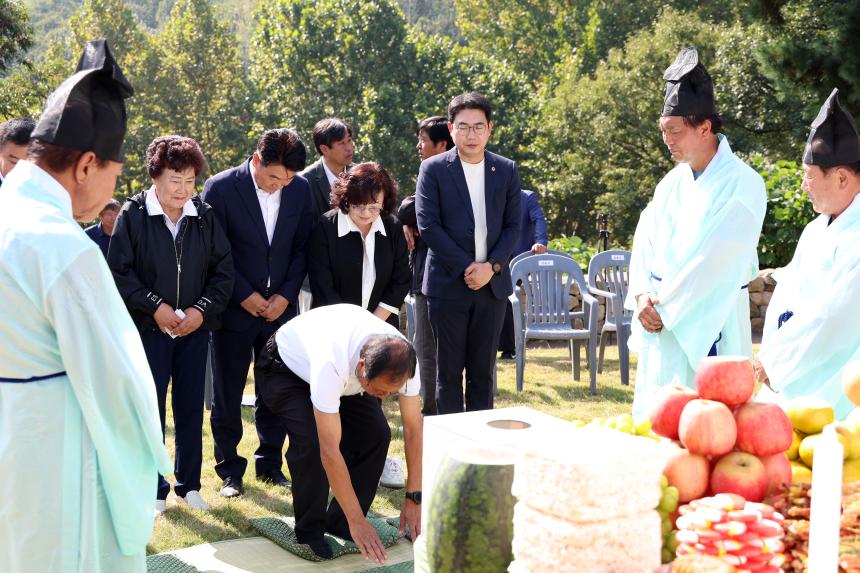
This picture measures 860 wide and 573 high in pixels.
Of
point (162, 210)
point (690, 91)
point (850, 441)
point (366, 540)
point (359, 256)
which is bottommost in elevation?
point (366, 540)

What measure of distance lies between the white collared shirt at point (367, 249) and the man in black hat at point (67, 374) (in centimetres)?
275

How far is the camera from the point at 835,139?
3648 mm

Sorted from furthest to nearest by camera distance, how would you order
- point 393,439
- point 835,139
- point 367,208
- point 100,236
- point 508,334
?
point 508,334 → point 100,236 → point 393,439 → point 367,208 → point 835,139

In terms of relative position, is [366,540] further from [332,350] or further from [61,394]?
[61,394]

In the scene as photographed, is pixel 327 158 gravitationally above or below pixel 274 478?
above

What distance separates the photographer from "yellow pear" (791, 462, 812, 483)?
231 centimetres

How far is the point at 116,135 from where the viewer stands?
8.82 feet

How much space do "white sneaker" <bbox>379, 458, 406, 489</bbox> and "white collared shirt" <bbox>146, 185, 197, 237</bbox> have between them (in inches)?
73.5

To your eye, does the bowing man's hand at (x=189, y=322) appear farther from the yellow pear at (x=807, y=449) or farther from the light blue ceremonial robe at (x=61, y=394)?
the yellow pear at (x=807, y=449)

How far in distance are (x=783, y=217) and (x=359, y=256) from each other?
8645mm

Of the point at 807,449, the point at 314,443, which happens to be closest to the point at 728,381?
the point at 807,449

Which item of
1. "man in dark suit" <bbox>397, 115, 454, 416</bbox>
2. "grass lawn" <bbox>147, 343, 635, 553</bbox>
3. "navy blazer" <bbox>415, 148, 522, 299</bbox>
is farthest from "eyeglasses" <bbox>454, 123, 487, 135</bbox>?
"grass lawn" <bbox>147, 343, 635, 553</bbox>

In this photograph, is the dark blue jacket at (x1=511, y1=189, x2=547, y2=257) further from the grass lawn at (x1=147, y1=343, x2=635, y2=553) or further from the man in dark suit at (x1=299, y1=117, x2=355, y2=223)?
the man in dark suit at (x1=299, y1=117, x2=355, y2=223)

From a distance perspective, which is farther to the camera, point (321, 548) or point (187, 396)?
→ point (187, 396)
